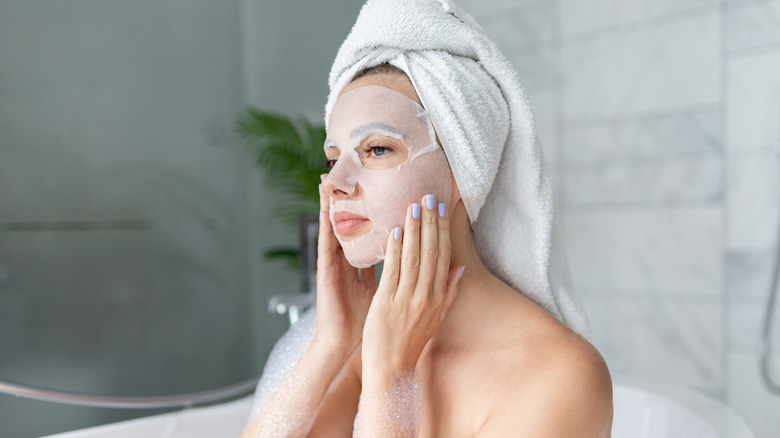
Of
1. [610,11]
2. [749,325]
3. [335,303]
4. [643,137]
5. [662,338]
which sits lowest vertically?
[662,338]

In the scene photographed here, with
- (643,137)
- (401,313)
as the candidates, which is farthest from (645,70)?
(401,313)

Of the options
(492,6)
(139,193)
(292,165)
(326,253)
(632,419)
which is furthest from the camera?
(492,6)

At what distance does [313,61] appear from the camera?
3.02m

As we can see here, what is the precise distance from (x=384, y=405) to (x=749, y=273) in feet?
6.20

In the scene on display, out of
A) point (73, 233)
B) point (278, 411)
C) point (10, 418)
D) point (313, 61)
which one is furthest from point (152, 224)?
point (278, 411)

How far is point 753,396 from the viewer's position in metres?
2.29

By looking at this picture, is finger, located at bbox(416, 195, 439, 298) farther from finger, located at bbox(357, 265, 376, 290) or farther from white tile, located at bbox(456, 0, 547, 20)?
white tile, located at bbox(456, 0, 547, 20)

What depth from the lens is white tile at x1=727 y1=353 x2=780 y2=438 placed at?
2240 millimetres

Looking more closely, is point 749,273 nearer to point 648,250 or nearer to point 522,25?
point 648,250

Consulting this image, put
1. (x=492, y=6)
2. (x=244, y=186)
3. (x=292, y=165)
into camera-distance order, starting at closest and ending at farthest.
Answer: (x=292, y=165) < (x=244, y=186) < (x=492, y=6)

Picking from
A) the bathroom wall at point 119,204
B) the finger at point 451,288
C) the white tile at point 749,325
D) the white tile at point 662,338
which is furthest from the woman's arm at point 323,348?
the white tile at point 749,325

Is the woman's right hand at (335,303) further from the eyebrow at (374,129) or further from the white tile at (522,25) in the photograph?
the white tile at (522,25)

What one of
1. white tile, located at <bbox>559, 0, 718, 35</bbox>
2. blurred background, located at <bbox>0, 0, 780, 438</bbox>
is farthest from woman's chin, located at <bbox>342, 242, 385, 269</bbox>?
white tile, located at <bbox>559, 0, 718, 35</bbox>

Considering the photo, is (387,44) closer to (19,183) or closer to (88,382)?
(19,183)
